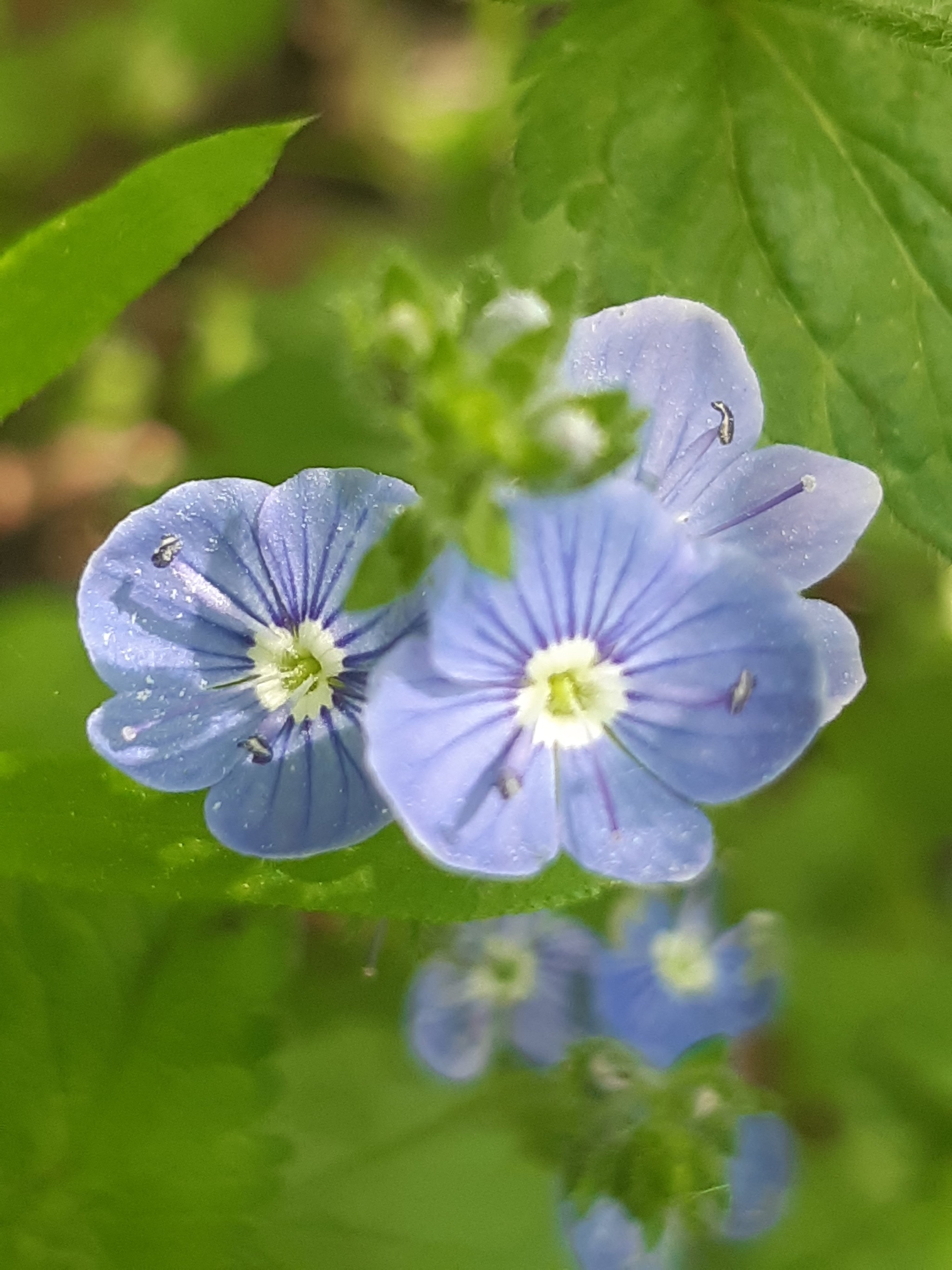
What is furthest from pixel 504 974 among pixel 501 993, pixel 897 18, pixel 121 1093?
pixel 897 18

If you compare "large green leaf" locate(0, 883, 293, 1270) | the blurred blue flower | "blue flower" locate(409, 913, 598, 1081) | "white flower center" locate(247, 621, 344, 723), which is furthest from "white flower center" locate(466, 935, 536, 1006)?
"white flower center" locate(247, 621, 344, 723)

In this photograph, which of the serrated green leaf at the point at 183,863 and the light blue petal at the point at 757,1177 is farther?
the light blue petal at the point at 757,1177

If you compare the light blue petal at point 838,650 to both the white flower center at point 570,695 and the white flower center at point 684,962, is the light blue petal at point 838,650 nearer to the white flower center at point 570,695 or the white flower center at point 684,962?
the white flower center at point 570,695

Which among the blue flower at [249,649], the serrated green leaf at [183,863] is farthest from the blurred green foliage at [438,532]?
the blue flower at [249,649]

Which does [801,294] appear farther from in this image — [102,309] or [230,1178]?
[230,1178]

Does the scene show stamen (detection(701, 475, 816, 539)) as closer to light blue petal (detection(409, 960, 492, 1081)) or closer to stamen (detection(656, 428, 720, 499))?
stamen (detection(656, 428, 720, 499))

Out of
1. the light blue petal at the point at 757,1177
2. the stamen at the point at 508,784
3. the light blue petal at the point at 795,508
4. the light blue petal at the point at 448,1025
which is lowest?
the light blue petal at the point at 757,1177
